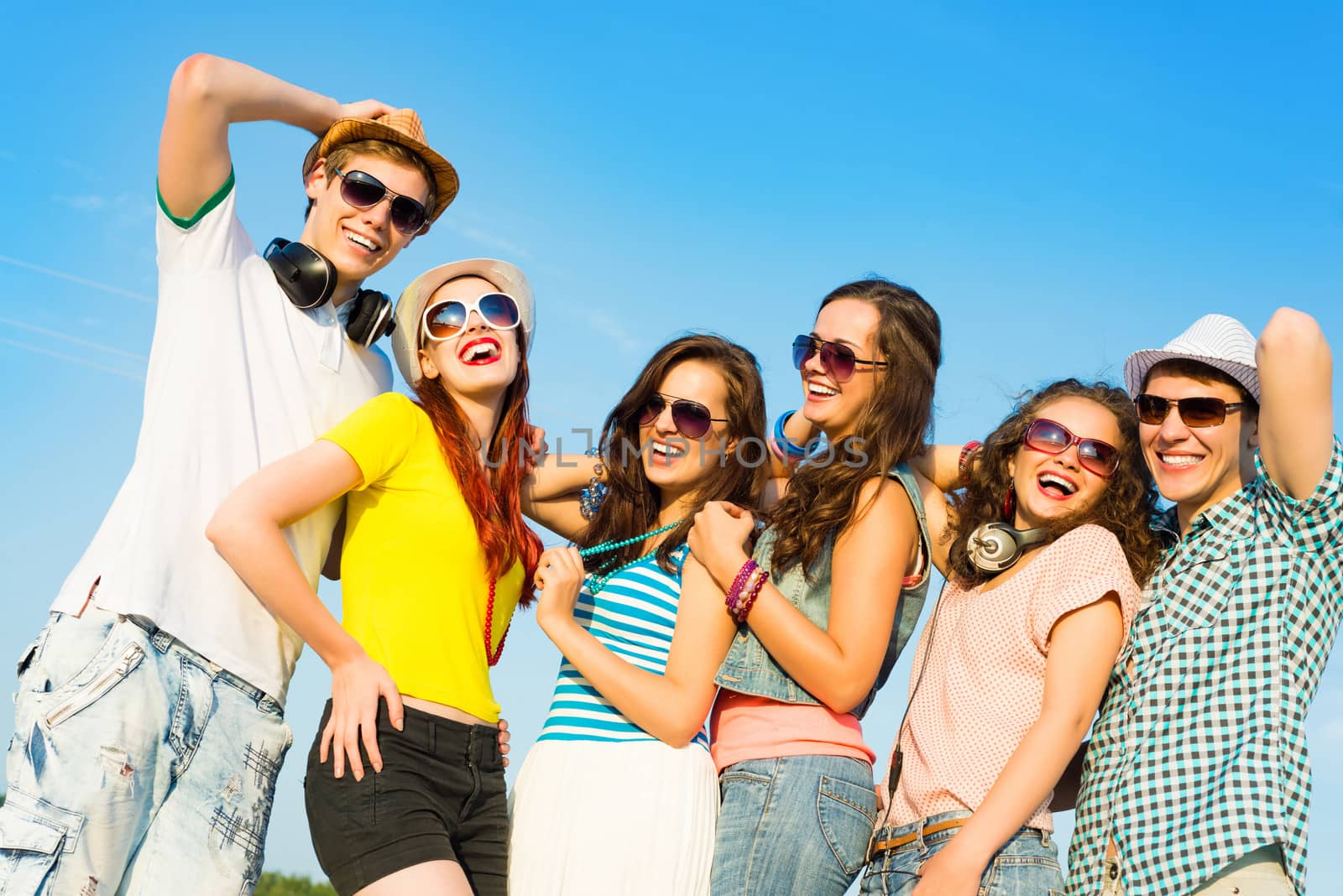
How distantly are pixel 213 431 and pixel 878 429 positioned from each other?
111 inches

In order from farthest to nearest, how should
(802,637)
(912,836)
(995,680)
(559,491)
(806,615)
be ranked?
(559,491)
(806,615)
(802,637)
(995,680)
(912,836)

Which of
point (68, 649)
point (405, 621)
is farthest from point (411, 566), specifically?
point (68, 649)

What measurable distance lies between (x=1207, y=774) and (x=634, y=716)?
213 centimetres

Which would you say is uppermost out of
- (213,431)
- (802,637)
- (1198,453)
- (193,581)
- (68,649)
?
(1198,453)

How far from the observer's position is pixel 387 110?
5352 millimetres

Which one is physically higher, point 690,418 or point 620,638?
point 690,418

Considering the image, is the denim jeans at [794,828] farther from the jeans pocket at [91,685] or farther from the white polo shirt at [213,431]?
the jeans pocket at [91,685]

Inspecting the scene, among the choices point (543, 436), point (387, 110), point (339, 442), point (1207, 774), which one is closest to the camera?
point (1207, 774)

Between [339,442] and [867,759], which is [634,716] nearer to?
[867,759]

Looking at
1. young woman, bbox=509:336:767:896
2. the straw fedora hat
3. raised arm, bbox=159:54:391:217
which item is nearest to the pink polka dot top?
young woman, bbox=509:336:767:896

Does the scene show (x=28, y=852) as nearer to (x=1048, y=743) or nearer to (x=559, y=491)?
(x=559, y=491)

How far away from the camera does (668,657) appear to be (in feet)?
15.8

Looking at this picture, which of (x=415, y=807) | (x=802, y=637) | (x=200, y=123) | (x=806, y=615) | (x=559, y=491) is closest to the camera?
(x=415, y=807)

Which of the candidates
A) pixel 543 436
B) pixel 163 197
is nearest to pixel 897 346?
pixel 543 436
